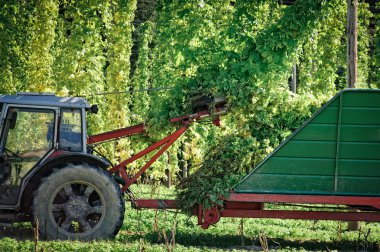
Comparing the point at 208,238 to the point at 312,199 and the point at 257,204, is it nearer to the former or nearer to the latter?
the point at 257,204

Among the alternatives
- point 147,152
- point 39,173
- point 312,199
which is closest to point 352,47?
point 312,199

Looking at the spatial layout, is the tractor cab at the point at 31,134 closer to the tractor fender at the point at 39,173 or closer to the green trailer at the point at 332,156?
the tractor fender at the point at 39,173

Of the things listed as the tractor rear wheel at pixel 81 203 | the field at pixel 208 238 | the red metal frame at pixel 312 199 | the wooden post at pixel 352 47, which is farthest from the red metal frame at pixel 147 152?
the wooden post at pixel 352 47

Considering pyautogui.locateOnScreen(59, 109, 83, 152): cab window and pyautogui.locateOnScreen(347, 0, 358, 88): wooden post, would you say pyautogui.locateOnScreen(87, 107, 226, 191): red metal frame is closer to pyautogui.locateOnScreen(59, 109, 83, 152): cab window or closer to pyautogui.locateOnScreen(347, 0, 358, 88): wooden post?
pyautogui.locateOnScreen(59, 109, 83, 152): cab window

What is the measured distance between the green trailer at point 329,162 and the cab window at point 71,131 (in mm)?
2275

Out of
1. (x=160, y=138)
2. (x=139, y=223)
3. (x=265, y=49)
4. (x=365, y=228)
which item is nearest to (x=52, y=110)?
(x=160, y=138)

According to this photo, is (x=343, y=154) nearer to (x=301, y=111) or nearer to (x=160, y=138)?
(x=301, y=111)

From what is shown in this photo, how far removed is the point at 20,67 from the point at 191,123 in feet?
26.8

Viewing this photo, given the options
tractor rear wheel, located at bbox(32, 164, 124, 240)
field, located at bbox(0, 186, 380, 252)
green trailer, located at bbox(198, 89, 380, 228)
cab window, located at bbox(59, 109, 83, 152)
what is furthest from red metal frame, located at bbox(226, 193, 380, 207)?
cab window, located at bbox(59, 109, 83, 152)

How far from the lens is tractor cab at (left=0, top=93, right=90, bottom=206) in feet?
30.1

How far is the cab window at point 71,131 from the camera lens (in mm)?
9391

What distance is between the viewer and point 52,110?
9.38 m

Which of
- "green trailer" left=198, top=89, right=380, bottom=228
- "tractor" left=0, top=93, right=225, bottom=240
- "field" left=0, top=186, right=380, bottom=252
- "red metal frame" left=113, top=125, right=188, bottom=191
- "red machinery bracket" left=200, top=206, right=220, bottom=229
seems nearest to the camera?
"field" left=0, top=186, right=380, bottom=252

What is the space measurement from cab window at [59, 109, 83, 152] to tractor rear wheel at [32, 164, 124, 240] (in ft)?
1.10
